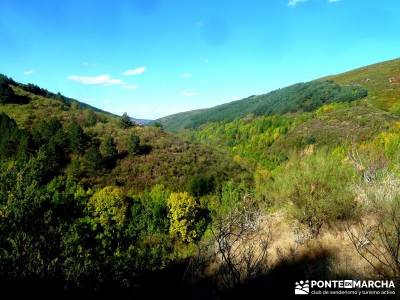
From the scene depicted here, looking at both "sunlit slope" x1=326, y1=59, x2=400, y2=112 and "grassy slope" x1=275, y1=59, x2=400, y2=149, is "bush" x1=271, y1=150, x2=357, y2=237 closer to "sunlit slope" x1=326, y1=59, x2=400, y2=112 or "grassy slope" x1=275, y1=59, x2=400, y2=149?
"grassy slope" x1=275, y1=59, x2=400, y2=149

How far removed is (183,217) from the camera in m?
38.4

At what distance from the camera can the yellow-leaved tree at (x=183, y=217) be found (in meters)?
37.8

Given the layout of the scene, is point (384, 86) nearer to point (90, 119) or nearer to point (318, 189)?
point (90, 119)

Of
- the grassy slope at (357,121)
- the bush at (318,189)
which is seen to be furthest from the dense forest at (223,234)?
the grassy slope at (357,121)

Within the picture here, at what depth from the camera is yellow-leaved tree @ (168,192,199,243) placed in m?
37.8

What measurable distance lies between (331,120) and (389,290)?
107504 mm

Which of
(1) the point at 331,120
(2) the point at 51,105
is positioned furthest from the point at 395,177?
(1) the point at 331,120

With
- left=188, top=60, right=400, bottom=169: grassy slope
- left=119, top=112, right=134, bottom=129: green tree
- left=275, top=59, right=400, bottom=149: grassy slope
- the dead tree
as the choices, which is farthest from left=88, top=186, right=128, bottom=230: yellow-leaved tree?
left=275, top=59, right=400, bottom=149: grassy slope

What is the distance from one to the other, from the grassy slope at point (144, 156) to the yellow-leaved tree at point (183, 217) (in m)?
11.0

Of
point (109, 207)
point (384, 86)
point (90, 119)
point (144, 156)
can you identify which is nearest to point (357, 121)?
point (384, 86)

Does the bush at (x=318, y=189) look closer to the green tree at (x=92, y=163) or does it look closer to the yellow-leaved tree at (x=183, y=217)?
the yellow-leaved tree at (x=183, y=217)

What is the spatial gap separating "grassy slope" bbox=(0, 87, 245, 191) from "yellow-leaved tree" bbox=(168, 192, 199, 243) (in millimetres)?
11039

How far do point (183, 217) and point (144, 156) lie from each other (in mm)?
21574

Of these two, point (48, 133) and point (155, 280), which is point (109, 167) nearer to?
point (48, 133)
